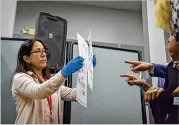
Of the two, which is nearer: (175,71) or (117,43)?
(175,71)

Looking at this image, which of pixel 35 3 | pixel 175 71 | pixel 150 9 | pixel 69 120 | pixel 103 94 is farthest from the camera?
pixel 35 3

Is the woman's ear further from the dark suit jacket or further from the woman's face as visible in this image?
the dark suit jacket

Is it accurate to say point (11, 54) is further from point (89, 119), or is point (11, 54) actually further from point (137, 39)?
Answer: point (137, 39)

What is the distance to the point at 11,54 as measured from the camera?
2014 millimetres

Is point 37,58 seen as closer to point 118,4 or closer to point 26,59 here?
point 26,59

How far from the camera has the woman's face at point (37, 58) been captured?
57.1 inches

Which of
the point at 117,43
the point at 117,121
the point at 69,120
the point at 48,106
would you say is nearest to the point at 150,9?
the point at 117,43

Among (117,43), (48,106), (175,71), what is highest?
(117,43)

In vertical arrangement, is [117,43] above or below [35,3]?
below

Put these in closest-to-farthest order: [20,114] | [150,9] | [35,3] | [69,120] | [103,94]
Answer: [20,114] → [69,120] → [103,94] → [150,9] → [35,3]

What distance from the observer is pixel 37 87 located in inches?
48.5

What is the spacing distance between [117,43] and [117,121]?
62.7 inches

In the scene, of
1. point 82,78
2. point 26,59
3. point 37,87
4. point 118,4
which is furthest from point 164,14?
point 118,4

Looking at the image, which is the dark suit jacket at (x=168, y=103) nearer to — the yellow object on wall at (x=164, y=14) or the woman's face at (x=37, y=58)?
the yellow object on wall at (x=164, y=14)
